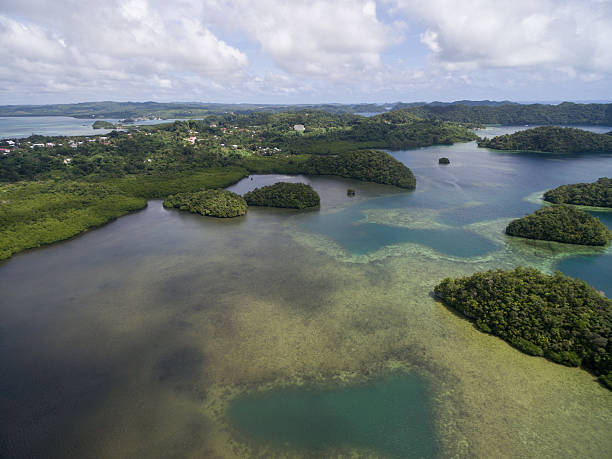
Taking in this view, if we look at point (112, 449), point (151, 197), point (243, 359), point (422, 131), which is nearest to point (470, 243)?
point (243, 359)

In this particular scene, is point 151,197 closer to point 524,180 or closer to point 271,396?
point 271,396

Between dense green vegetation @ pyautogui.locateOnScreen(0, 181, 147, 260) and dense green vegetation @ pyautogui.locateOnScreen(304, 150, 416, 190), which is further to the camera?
dense green vegetation @ pyautogui.locateOnScreen(304, 150, 416, 190)

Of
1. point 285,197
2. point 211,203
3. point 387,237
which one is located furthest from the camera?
point 285,197

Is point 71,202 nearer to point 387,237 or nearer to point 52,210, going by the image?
point 52,210

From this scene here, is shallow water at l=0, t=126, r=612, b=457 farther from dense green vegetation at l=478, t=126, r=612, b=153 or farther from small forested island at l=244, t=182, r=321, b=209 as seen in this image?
dense green vegetation at l=478, t=126, r=612, b=153

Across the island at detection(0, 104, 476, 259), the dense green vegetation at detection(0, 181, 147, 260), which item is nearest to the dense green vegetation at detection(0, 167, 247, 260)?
the dense green vegetation at detection(0, 181, 147, 260)

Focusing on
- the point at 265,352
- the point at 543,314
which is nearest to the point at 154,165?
the point at 265,352
